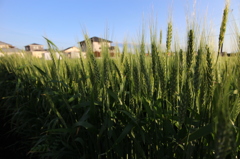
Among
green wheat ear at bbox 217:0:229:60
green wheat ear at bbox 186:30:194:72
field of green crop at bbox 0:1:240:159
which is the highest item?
green wheat ear at bbox 217:0:229:60

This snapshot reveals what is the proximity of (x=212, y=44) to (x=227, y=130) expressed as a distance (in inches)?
23.6

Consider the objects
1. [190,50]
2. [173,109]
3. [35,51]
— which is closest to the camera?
[190,50]

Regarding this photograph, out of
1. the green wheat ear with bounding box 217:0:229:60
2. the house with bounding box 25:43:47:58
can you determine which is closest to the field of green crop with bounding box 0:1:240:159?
the green wheat ear with bounding box 217:0:229:60

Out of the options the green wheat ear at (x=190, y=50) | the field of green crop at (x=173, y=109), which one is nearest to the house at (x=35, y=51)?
the field of green crop at (x=173, y=109)

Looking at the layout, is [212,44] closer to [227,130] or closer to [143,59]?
[143,59]

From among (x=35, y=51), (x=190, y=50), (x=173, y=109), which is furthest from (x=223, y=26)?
(x=35, y=51)

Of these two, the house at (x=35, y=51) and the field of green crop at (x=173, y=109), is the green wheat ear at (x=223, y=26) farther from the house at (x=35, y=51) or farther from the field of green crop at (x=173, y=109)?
the house at (x=35, y=51)

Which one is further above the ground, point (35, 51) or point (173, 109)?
point (35, 51)

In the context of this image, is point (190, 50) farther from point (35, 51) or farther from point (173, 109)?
point (35, 51)

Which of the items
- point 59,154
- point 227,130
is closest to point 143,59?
point 227,130

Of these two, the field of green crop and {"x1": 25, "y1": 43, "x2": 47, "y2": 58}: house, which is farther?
{"x1": 25, "y1": 43, "x2": 47, "y2": 58}: house

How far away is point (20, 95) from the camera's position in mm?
2764

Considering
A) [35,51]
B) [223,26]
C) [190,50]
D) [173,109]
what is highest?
[35,51]

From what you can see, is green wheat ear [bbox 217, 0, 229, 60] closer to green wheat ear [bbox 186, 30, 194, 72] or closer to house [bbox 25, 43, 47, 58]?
green wheat ear [bbox 186, 30, 194, 72]
